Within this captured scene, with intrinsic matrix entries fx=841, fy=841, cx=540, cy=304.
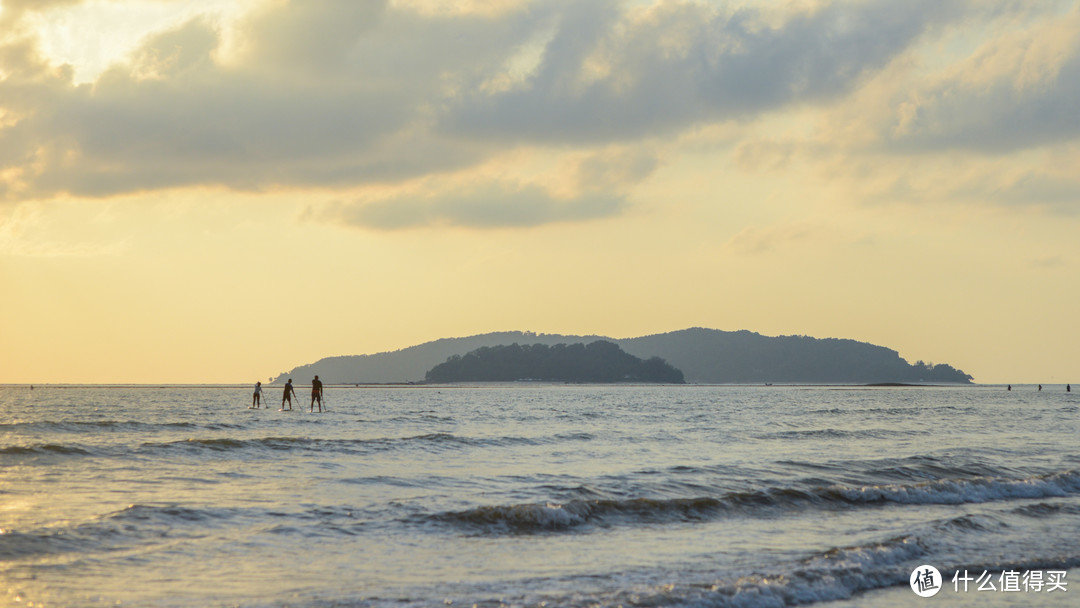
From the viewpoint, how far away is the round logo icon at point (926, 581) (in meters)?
13.1

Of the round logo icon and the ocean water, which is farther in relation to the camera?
the round logo icon

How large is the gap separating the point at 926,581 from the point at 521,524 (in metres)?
7.58

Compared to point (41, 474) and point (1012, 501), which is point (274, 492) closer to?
point (41, 474)

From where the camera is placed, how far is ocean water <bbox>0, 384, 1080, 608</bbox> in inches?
482

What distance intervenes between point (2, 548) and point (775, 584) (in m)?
12.3

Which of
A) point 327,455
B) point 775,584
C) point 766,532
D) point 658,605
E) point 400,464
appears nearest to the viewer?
point 658,605

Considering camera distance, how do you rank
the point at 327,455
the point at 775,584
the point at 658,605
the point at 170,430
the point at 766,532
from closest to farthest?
the point at 658,605 < the point at 775,584 < the point at 766,532 < the point at 327,455 < the point at 170,430

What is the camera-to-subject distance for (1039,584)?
1347 centimetres

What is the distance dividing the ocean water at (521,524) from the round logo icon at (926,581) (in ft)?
0.72

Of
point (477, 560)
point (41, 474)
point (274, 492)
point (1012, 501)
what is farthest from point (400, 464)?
point (1012, 501)

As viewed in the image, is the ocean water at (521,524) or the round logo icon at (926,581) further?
the round logo icon at (926,581)

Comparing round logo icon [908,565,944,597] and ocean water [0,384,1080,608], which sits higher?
ocean water [0,384,1080,608]

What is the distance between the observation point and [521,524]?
56.7 feet

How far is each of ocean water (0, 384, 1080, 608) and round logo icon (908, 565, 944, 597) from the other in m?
0.22
